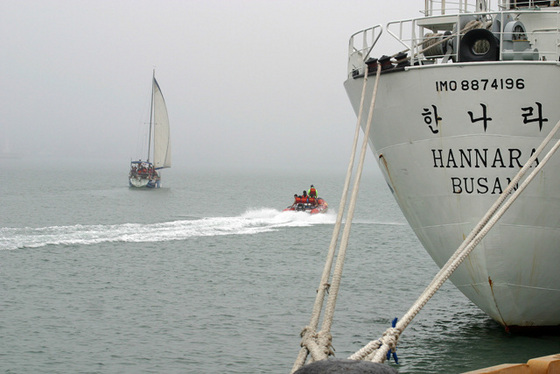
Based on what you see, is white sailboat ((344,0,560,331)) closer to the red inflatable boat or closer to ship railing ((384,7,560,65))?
ship railing ((384,7,560,65))

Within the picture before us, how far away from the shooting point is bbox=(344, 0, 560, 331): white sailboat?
38.0 ft

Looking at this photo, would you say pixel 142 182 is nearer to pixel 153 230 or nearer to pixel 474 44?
pixel 153 230

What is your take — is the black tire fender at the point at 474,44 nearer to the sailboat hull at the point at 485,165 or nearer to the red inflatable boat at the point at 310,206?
the sailboat hull at the point at 485,165

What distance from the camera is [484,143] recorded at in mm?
11898

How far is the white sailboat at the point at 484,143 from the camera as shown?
11.6 metres

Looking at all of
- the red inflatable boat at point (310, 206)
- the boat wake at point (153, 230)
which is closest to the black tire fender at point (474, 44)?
the boat wake at point (153, 230)

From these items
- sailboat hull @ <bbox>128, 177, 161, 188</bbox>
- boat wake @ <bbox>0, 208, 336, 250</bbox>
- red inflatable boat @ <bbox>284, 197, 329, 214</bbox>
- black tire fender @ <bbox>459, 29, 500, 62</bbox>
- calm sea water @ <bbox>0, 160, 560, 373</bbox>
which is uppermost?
black tire fender @ <bbox>459, 29, 500, 62</bbox>

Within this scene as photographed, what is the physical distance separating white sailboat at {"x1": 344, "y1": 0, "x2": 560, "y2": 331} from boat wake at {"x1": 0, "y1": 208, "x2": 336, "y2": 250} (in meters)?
25.0

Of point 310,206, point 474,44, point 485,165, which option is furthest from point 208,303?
point 310,206

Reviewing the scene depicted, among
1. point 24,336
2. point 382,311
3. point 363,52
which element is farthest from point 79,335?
point 363,52

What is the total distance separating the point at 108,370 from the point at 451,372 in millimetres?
6796

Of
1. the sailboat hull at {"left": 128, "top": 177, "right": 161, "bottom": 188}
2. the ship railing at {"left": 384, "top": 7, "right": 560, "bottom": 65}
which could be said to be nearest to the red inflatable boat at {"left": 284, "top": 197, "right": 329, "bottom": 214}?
the ship railing at {"left": 384, "top": 7, "right": 560, "bottom": 65}

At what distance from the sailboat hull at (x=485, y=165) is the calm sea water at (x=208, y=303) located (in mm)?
1618

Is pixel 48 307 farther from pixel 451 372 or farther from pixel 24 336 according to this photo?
pixel 451 372
